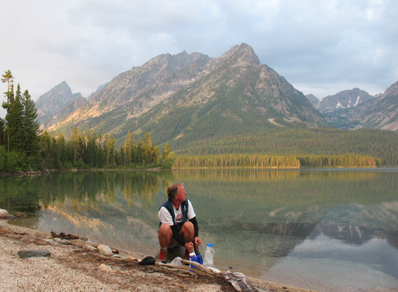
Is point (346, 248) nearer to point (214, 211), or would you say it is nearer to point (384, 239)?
point (384, 239)

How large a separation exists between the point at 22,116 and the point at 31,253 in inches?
2821

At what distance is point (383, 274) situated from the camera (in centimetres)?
1097

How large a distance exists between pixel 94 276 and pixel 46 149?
103 meters

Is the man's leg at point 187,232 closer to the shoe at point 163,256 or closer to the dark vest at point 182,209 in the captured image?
the dark vest at point 182,209

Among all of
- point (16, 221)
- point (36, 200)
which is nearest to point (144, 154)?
point (36, 200)

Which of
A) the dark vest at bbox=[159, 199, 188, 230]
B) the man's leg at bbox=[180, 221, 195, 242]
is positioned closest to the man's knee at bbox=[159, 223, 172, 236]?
the dark vest at bbox=[159, 199, 188, 230]

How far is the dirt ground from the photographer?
250 inches

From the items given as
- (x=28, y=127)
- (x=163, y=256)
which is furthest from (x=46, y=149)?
(x=163, y=256)

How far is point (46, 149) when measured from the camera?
97812 millimetres

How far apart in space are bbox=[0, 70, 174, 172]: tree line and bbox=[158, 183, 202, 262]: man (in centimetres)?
6473

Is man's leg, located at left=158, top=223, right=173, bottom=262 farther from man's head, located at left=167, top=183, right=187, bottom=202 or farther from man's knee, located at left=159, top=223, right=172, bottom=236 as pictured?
man's head, located at left=167, top=183, right=187, bottom=202

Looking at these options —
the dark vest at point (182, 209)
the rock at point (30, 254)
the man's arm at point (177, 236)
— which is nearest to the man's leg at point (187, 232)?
the man's arm at point (177, 236)

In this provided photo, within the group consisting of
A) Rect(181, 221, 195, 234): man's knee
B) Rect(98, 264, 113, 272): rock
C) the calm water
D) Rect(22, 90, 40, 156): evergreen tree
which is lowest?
the calm water

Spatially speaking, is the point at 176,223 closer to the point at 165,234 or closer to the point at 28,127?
the point at 165,234
